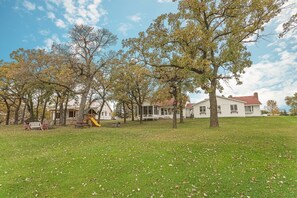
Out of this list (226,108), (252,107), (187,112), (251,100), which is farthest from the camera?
(187,112)

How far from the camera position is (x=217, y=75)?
839 inches

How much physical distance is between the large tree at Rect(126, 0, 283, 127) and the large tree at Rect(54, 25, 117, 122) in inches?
300

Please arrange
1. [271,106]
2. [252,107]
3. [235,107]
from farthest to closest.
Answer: [271,106] → [252,107] → [235,107]

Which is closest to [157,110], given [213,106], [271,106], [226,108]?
[226,108]

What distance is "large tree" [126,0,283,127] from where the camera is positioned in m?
18.0

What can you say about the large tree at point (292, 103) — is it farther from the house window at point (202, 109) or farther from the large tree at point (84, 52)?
the large tree at point (84, 52)

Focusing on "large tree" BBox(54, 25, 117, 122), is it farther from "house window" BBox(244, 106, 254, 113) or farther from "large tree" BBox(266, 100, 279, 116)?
"large tree" BBox(266, 100, 279, 116)

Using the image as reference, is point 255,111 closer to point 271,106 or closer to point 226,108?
point 226,108

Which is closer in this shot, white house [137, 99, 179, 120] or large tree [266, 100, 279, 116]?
white house [137, 99, 179, 120]

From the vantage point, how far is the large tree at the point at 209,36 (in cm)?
1802

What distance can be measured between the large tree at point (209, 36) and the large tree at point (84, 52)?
25.0 feet

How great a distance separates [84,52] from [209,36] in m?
17.8

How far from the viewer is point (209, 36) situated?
18484mm

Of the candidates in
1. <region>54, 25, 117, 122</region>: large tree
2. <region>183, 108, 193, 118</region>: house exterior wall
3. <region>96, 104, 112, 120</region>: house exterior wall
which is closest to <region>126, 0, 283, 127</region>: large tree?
<region>54, 25, 117, 122</region>: large tree
